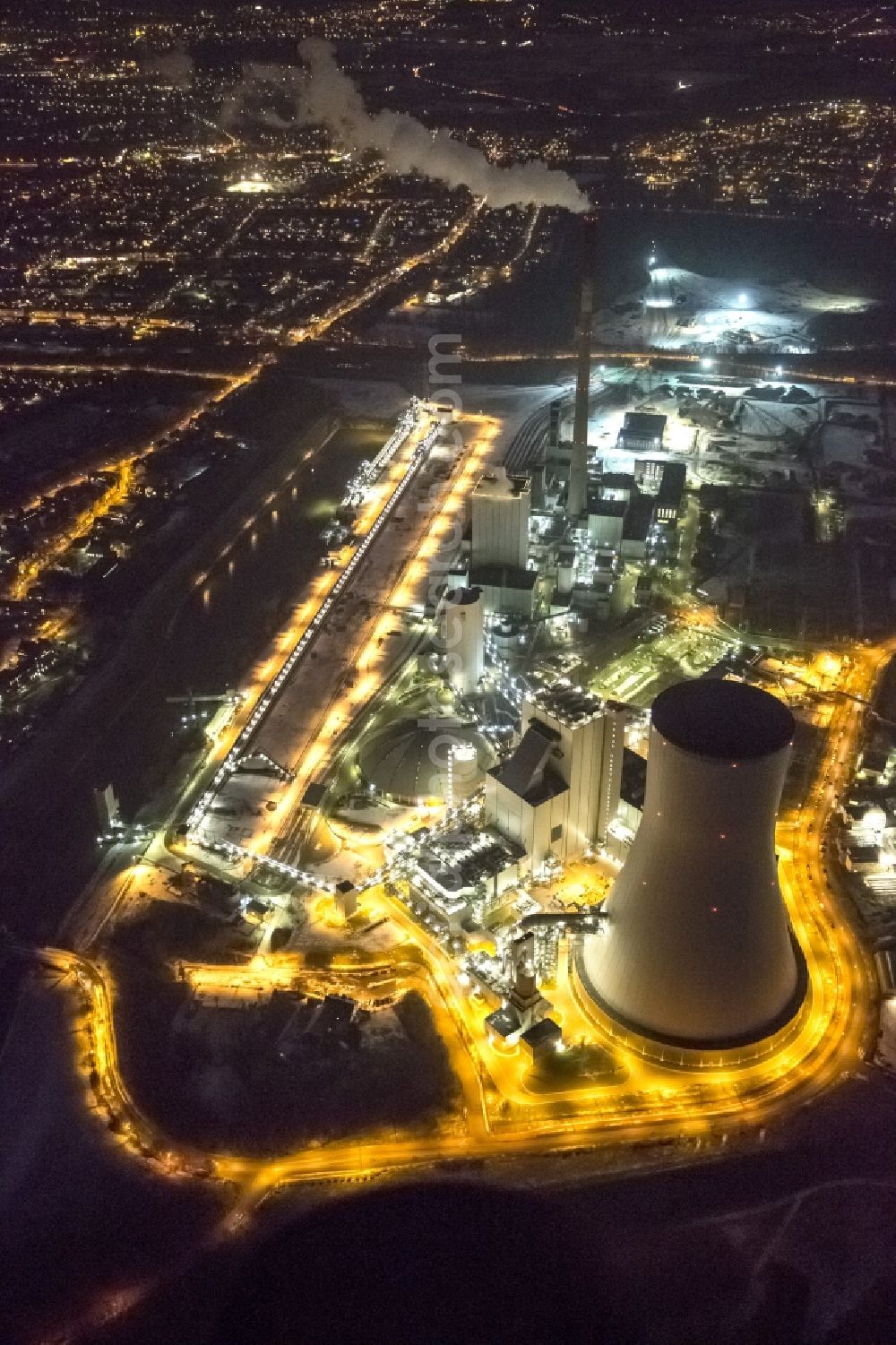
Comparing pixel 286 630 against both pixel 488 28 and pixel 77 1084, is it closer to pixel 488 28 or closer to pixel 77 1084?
pixel 77 1084

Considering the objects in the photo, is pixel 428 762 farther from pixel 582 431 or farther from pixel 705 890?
pixel 582 431

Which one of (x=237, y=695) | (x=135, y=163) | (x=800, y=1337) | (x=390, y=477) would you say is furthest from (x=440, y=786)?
(x=135, y=163)

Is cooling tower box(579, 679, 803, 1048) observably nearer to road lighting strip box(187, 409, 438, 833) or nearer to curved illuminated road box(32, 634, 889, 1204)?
curved illuminated road box(32, 634, 889, 1204)

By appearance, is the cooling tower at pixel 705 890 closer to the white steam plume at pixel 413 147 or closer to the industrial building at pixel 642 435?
the industrial building at pixel 642 435

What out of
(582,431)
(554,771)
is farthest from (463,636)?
(582,431)

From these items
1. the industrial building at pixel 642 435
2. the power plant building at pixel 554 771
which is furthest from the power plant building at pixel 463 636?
the industrial building at pixel 642 435
